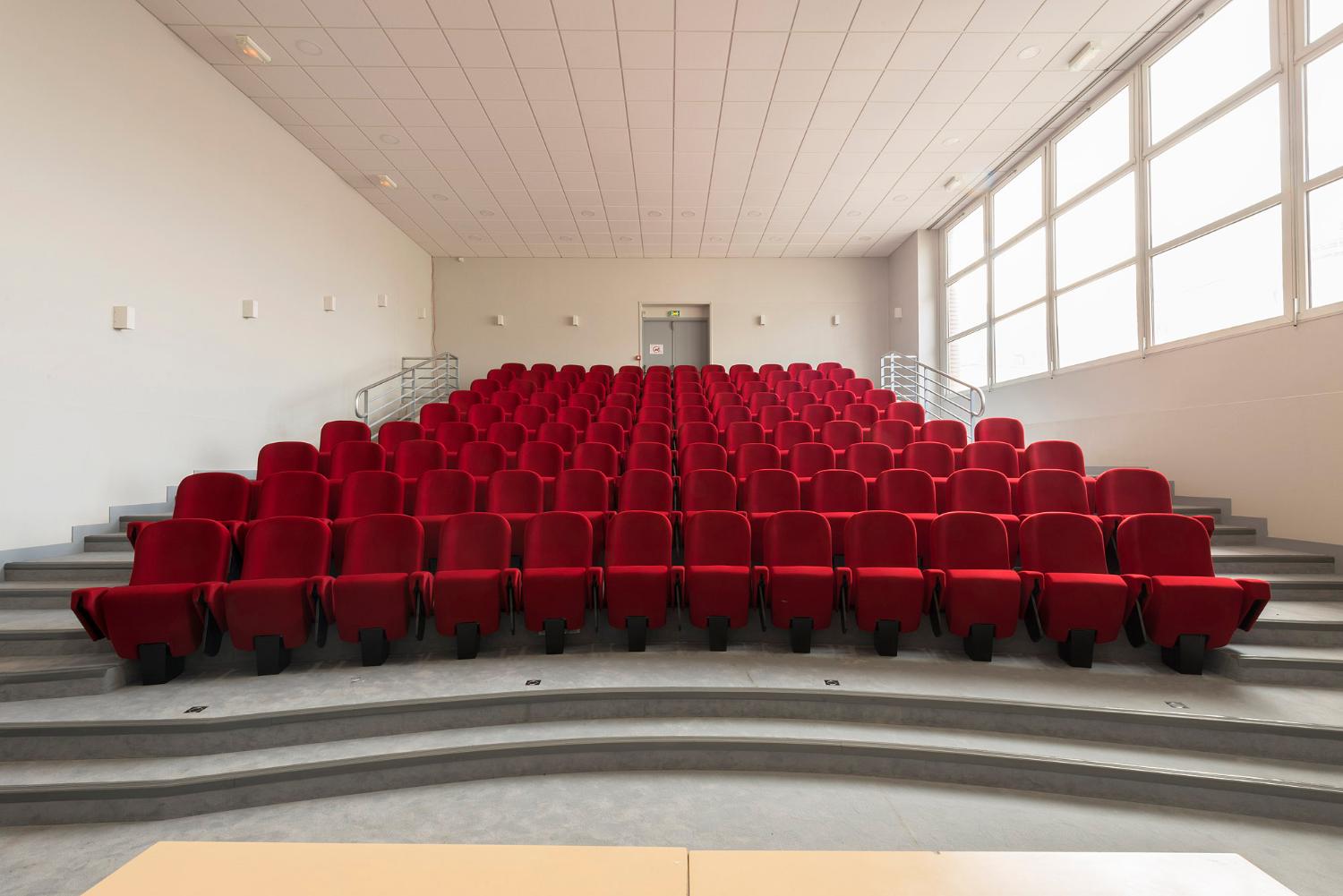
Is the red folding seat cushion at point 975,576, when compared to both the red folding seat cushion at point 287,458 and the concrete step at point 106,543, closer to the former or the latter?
the red folding seat cushion at point 287,458

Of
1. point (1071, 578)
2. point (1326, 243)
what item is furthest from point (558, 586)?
point (1326, 243)

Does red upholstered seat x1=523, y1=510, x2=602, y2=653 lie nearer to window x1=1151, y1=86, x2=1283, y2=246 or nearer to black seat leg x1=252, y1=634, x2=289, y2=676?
black seat leg x1=252, y1=634, x2=289, y2=676

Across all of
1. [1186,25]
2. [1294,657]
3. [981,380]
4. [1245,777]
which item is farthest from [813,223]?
[1245,777]

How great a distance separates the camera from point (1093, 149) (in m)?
5.61

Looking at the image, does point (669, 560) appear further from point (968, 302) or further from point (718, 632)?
point (968, 302)

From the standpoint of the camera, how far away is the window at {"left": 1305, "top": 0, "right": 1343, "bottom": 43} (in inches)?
140

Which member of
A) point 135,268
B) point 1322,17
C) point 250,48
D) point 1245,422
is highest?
point 250,48

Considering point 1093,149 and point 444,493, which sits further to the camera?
point 1093,149

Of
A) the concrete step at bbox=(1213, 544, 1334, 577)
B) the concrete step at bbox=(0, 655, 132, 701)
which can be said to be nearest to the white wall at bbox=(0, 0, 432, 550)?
the concrete step at bbox=(0, 655, 132, 701)

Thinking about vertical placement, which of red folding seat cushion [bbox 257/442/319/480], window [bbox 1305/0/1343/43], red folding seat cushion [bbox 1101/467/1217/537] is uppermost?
window [bbox 1305/0/1343/43]

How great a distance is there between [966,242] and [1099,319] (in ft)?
9.28

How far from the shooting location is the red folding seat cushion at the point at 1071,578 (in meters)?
2.75

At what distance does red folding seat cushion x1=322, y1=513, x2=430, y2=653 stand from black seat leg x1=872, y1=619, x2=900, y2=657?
2.08 meters

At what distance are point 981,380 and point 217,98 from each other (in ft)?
25.8
